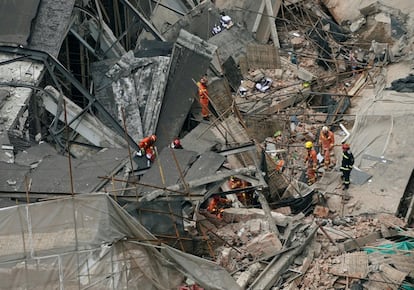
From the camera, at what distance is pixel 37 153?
13141 millimetres

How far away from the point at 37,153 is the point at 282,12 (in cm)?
1133

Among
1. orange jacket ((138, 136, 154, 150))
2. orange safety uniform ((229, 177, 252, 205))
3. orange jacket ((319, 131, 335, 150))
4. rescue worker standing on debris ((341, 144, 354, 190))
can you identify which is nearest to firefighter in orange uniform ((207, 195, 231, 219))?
orange safety uniform ((229, 177, 252, 205))

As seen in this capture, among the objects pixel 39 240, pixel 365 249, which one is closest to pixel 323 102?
pixel 365 249

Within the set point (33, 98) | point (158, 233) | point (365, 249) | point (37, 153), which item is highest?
point (33, 98)

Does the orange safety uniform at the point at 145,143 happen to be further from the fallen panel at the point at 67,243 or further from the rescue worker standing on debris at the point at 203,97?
the fallen panel at the point at 67,243

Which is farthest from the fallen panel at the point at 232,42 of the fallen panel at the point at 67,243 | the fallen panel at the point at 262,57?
the fallen panel at the point at 67,243

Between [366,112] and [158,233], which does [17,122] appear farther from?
[366,112]

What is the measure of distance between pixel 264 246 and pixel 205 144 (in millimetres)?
4108

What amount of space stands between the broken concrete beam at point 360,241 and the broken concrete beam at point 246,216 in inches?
40.9

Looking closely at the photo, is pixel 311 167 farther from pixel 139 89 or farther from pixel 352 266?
pixel 352 266

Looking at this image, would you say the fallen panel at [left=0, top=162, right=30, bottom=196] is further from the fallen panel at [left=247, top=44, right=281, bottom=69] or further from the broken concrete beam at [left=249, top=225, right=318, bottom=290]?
the fallen panel at [left=247, top=44, right=281, bottom=69]

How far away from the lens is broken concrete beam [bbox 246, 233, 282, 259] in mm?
→ 11250

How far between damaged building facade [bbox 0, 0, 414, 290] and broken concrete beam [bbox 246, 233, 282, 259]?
2cm

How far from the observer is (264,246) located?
444 inches
